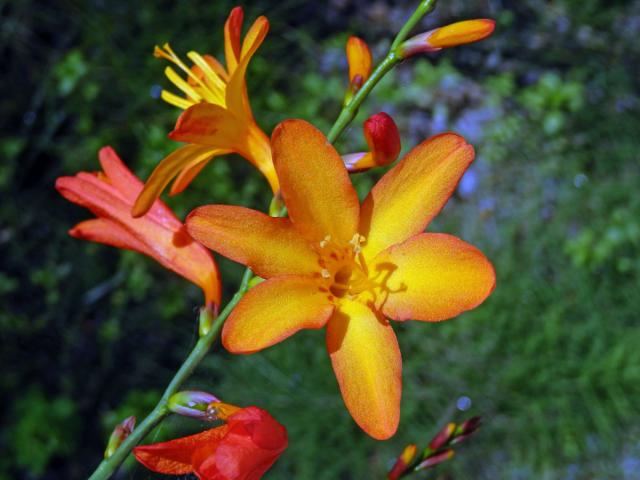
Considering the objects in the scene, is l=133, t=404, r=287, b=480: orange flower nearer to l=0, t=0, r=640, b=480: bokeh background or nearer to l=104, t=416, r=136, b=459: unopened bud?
l=104, t=416, r=136, b=459: unopened bud

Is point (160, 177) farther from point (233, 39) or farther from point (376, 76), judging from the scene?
point (376, 76)

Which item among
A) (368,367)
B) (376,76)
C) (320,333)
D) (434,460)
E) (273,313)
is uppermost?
(376,76)

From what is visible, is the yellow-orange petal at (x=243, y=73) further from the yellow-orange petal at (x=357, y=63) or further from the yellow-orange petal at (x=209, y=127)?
the yellow-orange petal at (x=357, y=63)

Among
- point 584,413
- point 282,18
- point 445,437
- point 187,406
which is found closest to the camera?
point 187,406

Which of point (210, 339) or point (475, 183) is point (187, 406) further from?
point (475, 183)

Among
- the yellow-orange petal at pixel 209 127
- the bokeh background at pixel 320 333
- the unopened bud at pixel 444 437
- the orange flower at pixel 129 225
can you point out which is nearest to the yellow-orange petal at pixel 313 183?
the yellow-orange petal at pixel 209 127

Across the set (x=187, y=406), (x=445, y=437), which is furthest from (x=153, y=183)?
(x=445, y=437)

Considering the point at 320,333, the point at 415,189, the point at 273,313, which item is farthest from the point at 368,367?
the point at 320,333
